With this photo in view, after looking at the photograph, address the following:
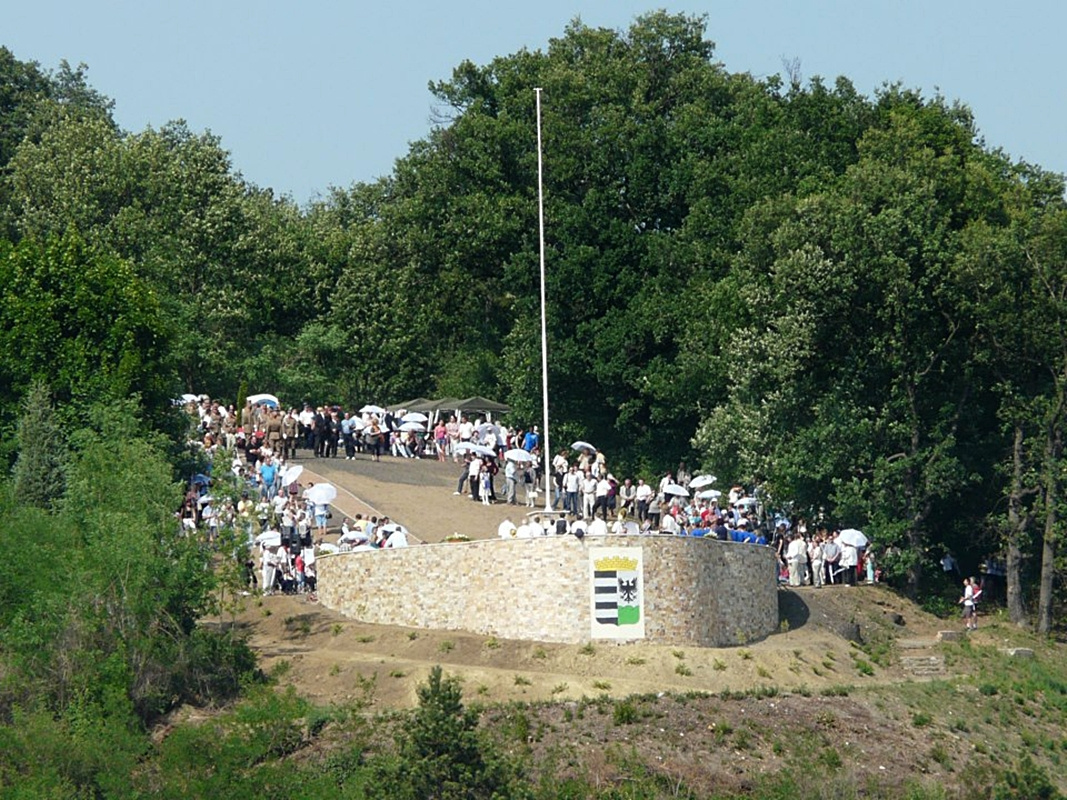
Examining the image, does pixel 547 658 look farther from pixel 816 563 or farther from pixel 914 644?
pixel 816 563

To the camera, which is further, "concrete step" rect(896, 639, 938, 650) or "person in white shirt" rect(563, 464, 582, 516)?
"person in white shirt" rect(563, 464, 582, 516)

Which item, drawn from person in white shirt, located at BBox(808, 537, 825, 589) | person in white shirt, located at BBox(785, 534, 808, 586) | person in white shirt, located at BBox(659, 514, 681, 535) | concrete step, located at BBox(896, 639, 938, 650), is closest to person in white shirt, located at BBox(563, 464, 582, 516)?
person in white shirt, located at BBox(659, 514, 681, 535)

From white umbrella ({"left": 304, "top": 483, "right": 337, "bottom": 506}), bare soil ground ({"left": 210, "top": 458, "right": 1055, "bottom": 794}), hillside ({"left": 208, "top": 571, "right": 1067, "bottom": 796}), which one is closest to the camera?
hillside ({"left": 208, "top": 571, "right": 1067, "bottom": 796})

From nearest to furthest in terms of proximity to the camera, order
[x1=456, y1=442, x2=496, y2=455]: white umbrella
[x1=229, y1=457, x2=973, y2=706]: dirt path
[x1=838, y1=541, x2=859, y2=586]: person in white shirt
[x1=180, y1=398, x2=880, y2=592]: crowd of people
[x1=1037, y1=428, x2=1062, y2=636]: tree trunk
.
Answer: [x1=229, y1=457, x2=973, y2=706]: dirt path, [x1=180, y1=398, x2=880, y2=592]: crowd of people, [x1=838, y1=541, x2=859, y2=586]: person in white shirt, [x1=1037, y1=428, x2=1062, y2=636]: tree trunk, [x1=456, y1=442, x2=496, y2=455]: white umbrella

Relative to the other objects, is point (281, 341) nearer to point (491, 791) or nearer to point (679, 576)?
point (679, 576)

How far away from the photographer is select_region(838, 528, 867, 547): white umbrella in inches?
2475

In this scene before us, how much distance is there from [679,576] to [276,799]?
1280cm

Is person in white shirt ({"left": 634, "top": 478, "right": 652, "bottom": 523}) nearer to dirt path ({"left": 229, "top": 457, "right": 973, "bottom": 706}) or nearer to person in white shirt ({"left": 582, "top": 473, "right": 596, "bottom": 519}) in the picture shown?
person in white shirt ({"left": 582, "top": 473, "right": 596, "bottom": 519})

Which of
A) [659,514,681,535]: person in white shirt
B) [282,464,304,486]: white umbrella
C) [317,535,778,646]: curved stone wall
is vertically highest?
[282,464,304,486]: white umbrella

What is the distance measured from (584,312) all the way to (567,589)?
90.5ft

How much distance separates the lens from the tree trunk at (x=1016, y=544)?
213 ft

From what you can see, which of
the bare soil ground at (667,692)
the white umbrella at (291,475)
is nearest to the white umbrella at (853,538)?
the bare soil ground at (667,692)

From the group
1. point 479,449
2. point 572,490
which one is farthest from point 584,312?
point 572,490

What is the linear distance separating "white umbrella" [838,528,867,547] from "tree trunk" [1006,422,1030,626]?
4.85m
